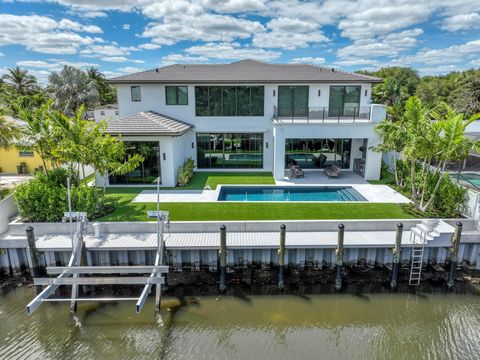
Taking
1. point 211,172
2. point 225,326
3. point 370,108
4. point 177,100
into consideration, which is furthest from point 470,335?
point 177,100

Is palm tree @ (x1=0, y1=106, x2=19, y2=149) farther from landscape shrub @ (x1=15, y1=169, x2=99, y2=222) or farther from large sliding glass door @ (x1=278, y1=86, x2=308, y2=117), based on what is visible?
large sliding glass door @ (x1=278, y1=86, x2=308, y2=117)

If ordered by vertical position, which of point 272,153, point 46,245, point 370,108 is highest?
point 370,108

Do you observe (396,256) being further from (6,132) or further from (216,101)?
(6,132)

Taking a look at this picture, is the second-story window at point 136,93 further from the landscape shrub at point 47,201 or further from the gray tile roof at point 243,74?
the landscape shrub at point 47,201

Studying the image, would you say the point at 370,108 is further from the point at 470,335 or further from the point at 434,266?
the point at 470,335

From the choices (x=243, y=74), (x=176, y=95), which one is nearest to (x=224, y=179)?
(x=176, y=95)

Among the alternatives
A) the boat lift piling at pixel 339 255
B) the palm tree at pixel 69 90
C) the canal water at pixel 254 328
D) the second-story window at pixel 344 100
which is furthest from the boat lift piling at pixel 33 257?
the palm tree at pixel 69 90

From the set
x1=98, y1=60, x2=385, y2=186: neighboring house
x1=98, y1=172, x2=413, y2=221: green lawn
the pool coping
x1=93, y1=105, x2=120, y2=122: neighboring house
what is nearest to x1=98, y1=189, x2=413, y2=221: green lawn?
x1=98, y1=172, x2=413, y2=221: green lawn
